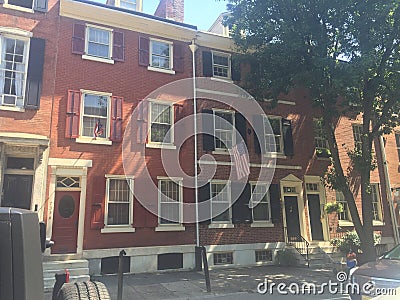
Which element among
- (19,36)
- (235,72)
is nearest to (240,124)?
(235,72)

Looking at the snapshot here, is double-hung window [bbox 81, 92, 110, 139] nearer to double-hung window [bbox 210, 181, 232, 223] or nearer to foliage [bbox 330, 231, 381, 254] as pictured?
double-hung window [bbox 210, 181, 232, 223]

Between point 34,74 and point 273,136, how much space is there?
10.5 meters

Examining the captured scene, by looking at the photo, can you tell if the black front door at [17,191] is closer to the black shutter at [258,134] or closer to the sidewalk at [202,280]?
the sidewalk at [202,280]

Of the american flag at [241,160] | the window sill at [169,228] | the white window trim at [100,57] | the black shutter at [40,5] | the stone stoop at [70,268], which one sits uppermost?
the black shutter at [40,5]

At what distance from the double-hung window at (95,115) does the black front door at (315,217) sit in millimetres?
10183

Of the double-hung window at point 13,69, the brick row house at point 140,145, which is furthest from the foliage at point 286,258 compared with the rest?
the double-hung window at point 13,69

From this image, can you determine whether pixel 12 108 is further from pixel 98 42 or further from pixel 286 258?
pixel 286 258

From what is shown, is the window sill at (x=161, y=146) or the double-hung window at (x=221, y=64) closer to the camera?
the window sill at (x=161, y=146)

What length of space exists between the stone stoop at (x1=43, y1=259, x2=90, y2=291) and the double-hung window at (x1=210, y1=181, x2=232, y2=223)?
539 cm

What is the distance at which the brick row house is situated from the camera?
11.6m

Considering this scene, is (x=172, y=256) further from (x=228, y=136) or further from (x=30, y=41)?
(x=30, y=41)

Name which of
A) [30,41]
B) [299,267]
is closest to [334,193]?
[299,267]

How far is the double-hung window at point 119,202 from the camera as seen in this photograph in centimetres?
1217

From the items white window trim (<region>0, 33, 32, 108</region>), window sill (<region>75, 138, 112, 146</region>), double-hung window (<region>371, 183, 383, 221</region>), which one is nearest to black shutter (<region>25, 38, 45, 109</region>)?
white window trim (<region>0, 33, 32, 108</region>)
